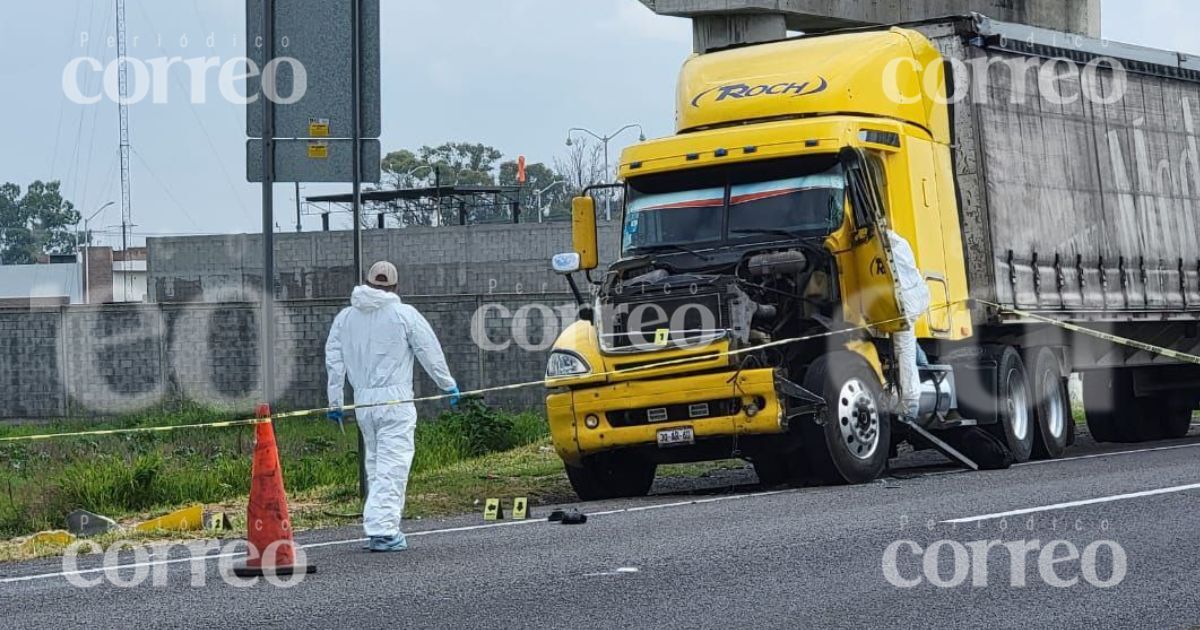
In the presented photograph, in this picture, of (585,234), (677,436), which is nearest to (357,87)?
(585,234)

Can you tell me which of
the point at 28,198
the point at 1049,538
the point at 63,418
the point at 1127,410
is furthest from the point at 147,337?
the point at 28,198

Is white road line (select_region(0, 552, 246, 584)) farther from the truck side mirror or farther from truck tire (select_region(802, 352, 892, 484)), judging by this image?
the truck side mirror

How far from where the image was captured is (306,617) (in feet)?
26.5

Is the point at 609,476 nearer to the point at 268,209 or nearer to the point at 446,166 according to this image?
the point at 268,209

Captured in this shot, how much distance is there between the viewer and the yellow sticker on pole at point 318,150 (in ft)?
46.6

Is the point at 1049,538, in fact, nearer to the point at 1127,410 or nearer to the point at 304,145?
the point at 304,145

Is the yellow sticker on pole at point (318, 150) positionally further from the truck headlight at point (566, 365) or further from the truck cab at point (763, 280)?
the truck headlight at point (566, 365)

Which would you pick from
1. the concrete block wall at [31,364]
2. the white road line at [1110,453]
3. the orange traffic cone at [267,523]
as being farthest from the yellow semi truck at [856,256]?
the concrete block wall at [31,364]

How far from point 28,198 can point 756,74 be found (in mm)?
129756

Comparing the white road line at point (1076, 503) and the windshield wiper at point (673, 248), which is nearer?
the white road line at point (1076, 503)

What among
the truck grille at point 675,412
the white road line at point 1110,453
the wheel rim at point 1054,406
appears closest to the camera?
the truck grille at point 675,412

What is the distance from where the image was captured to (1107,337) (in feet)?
61.0

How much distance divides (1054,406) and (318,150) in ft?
26.2

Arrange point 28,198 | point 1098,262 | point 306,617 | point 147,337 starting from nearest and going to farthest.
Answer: point 306,617 < point 1098,262 < point 147,337 < point 28,198
